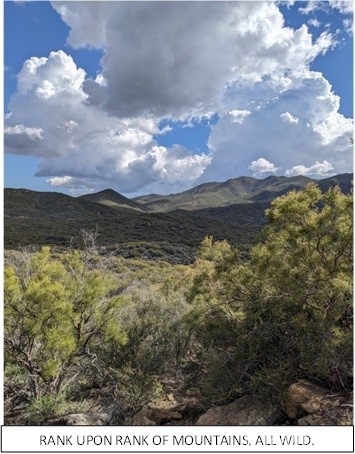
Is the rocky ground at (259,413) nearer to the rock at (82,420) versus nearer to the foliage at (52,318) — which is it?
the rock at (82,420)

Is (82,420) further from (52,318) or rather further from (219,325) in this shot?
(219,325)

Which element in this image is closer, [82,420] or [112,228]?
[82,420]

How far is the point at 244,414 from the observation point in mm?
6773

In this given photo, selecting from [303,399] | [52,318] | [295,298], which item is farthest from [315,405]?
[52,318]

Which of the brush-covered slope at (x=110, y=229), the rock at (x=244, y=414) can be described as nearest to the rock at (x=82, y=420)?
the rock at (x=244, y=414)

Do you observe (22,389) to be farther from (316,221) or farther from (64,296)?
(316,221)

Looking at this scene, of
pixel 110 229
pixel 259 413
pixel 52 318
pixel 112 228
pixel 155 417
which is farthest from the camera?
Answer: pixel 112 228

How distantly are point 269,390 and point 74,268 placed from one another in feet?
17.4
